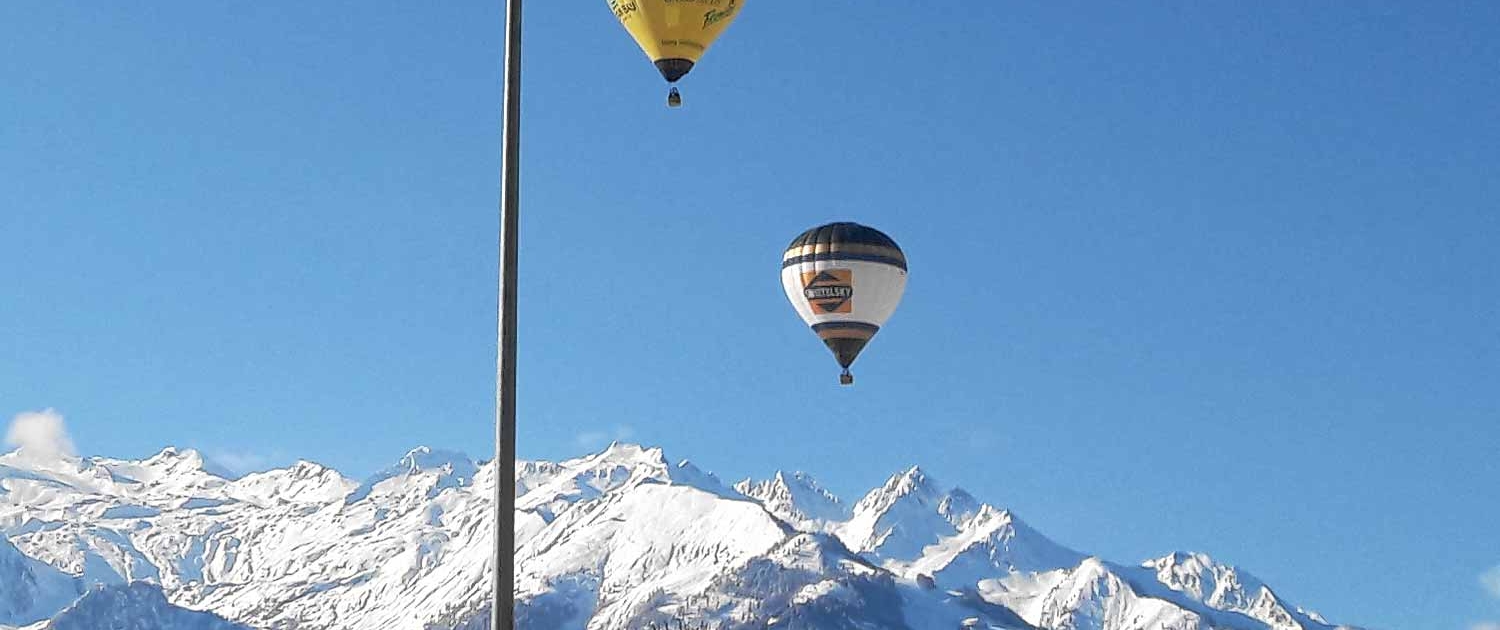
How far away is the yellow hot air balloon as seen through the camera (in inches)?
1861

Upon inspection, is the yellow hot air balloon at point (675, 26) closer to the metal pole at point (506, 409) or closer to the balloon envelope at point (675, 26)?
the balloon envelope at point (675, 26)

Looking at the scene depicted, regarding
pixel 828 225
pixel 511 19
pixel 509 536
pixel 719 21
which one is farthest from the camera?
pixel 828 225

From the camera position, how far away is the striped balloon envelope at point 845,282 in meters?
72.3

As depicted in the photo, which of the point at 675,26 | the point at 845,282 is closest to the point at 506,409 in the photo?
the point at 675,26

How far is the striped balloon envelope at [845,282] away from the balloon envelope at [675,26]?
2427 centimetres

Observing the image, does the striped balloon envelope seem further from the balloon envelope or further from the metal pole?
the metal pole

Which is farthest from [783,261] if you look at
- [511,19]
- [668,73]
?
[511,19]

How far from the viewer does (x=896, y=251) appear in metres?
76.0

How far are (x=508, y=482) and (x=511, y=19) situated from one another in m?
5.03

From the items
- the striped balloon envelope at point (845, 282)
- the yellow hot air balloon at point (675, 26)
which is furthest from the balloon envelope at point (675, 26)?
the striped balloon envelope at point (845, 282)

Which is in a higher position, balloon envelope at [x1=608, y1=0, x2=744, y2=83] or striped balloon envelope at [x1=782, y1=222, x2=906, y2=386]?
striped balloon envelope at [x1=782, y1=222, x2=906, y2=386]

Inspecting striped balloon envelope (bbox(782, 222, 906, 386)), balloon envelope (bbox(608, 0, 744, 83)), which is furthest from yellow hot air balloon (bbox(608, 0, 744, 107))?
striped balloon envelope (bbox(782, 222, 906, 386))

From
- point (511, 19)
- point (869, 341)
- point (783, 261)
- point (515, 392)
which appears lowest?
point (515, 392)

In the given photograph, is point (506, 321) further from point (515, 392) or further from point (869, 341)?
point (869, 341)
